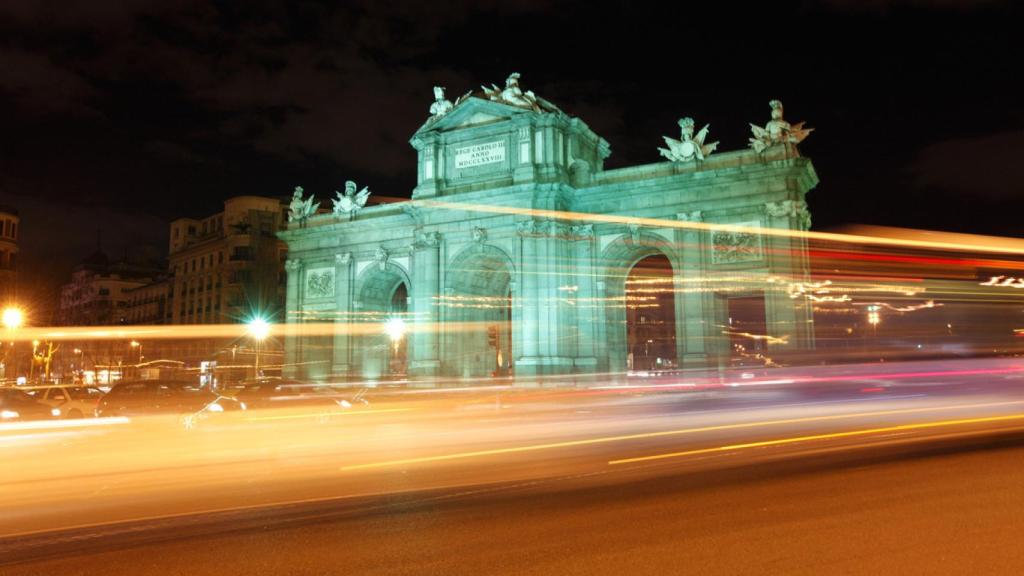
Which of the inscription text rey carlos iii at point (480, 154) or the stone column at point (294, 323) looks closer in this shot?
the inscription text rey carlos iii at point (480, 154)

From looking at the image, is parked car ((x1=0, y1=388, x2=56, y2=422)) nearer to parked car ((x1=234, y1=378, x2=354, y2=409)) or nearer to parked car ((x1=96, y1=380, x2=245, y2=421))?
A: parked car ((x1=96, y1=380, x2=245, y2=421))

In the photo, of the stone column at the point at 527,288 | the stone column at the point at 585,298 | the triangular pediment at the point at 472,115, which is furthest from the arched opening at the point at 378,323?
the stone column at the point at 585,298

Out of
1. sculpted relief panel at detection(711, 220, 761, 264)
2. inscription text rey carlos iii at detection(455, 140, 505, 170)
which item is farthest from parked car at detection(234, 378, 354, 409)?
inscription text rey carlos iii at detection(455, 140, 505, 170)

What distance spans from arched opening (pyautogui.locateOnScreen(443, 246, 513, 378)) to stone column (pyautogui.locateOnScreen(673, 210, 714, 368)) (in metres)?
9.57

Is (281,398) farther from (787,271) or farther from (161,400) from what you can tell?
(787,271)

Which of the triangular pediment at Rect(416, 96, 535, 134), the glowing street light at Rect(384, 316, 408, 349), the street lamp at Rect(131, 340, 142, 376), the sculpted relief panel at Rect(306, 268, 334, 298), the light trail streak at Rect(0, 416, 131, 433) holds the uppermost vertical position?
the triangular pediment at Rect(416, 96, 535, 134)

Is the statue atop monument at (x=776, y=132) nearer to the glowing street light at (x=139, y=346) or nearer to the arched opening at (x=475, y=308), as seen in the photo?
the arched opening at (x=475, y=308)

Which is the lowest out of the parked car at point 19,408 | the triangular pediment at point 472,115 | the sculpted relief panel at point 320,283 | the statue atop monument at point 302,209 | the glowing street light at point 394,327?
the parked car at point 19,408

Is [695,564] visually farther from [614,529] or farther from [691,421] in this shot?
[691,421]

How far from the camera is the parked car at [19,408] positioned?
19.5 m

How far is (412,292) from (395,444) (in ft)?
90.3

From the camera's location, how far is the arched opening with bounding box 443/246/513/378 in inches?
1521

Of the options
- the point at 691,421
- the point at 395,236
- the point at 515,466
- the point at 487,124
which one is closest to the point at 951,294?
the point at 691,421

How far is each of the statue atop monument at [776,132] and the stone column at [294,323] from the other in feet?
98.3
